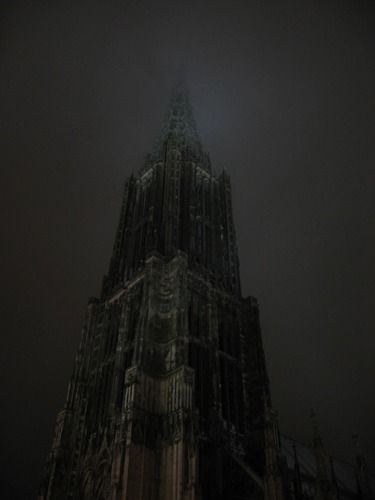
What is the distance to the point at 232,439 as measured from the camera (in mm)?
38562

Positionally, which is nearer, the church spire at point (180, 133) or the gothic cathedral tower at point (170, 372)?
the gothic cathedral tower at point (170, 372)

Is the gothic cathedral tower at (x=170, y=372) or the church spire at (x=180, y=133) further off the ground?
the church spire at (x=180, y=133)

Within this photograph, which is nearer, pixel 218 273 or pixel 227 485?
pixel 227 485

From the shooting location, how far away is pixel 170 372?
38000 mm

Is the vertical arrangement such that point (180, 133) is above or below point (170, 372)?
above

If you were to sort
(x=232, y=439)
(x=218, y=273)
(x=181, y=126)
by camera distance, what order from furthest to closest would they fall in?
1. (x=181, y=126)
2. (x=218, y=273)
3. (x=232, y=439)

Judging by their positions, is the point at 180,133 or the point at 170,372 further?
the point at 180,133

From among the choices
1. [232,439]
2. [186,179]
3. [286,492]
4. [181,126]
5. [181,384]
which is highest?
[181,126]

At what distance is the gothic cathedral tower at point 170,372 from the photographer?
33750mm

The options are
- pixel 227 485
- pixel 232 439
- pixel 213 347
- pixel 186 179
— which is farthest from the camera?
pixel 186 179

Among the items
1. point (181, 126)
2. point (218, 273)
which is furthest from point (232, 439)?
point (181, 126)

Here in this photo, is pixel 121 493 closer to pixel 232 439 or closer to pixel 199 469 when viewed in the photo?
pixel 199 469

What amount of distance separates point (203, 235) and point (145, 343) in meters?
17.2

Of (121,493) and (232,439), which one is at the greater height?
(232,439)
